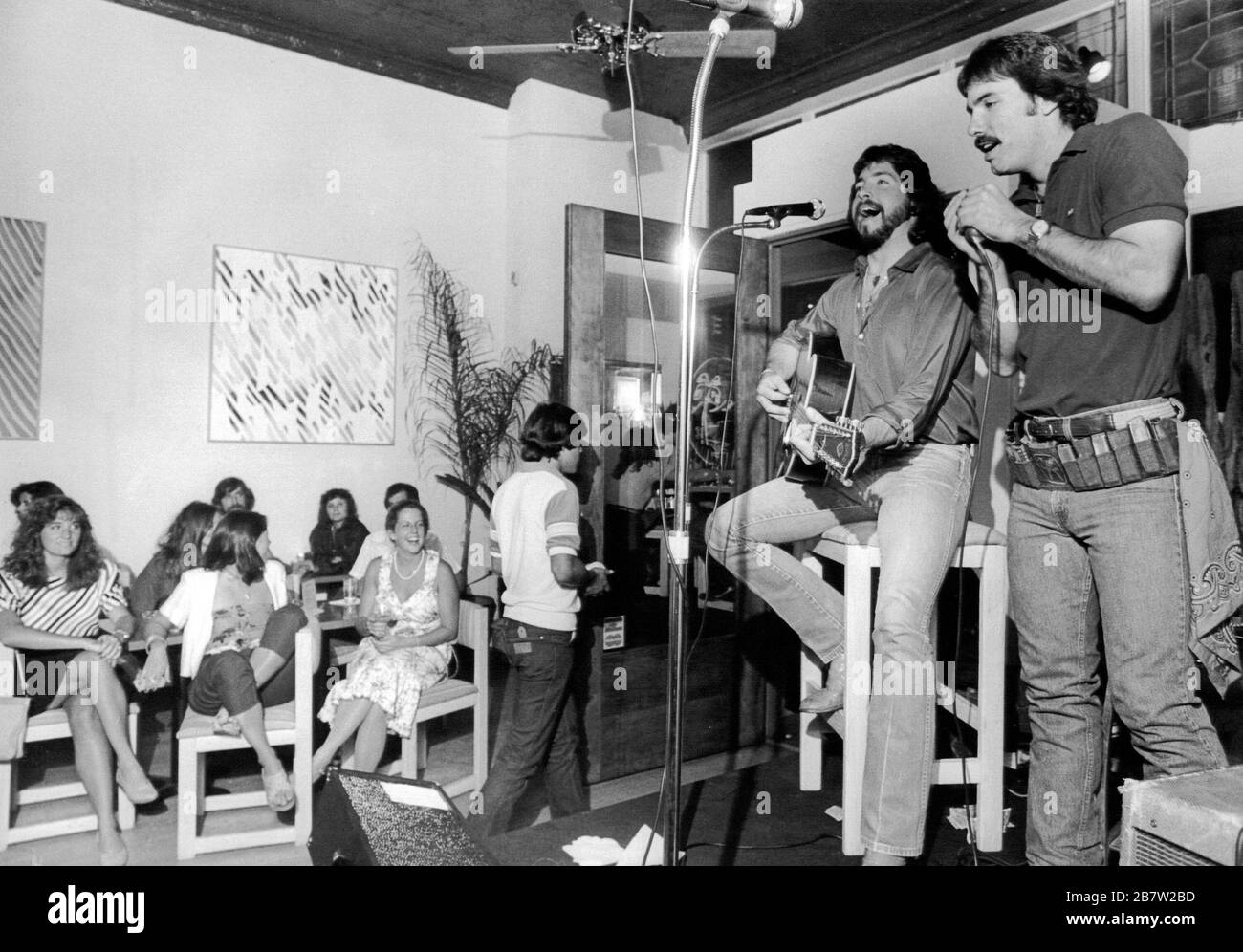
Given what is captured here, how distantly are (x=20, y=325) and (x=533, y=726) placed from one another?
3.16m

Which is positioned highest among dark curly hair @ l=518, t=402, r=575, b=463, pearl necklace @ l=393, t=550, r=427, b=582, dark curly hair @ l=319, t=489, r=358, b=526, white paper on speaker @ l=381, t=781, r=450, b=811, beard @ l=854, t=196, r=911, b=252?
beard @ l=854, t=196, r=911, b=252

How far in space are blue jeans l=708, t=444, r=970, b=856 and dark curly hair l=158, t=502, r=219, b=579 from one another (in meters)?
2.47

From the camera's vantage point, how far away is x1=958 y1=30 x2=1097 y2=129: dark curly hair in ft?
5.57

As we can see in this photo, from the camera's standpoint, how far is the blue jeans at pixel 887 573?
1.75 m

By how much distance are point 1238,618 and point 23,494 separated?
172 inches

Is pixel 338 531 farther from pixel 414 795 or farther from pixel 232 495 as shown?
pixel 414 795

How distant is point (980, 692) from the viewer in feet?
6.68

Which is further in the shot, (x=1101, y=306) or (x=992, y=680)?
(x=992, y=680)

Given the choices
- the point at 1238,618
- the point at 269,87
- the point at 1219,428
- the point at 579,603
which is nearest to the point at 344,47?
the point at 269,87

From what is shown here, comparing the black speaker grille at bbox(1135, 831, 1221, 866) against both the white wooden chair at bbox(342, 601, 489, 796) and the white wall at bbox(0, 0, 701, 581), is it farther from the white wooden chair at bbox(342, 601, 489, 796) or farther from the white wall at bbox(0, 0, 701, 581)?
the white wall at bbox(0, 0, 701, 581)

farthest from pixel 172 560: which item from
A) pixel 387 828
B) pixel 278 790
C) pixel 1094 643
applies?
pixel 1094 643

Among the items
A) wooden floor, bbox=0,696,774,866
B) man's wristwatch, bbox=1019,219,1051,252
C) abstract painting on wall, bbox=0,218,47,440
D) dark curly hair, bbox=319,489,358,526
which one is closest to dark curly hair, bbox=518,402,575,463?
wooden floor, bbox=0,696,774,866

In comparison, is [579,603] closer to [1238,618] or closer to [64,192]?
[1238,618]

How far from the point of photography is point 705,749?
342 centimetres
